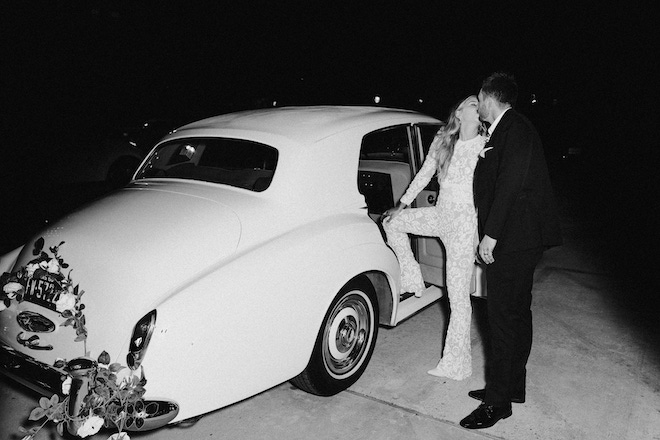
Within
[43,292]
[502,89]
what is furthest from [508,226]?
[43,292]

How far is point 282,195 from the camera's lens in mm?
2988

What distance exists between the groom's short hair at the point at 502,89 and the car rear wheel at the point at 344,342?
57.2 inches

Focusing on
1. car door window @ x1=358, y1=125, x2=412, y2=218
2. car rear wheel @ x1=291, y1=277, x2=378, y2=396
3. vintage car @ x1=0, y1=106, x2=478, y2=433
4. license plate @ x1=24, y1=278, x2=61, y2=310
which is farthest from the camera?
car door window @ x1=358, y1=125, x2=412, y2=218

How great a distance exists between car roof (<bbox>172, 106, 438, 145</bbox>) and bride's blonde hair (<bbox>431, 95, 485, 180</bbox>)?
512 mm

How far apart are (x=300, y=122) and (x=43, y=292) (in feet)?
6.27

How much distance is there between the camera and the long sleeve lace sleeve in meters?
3.41

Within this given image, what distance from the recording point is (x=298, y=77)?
3234 centimetres

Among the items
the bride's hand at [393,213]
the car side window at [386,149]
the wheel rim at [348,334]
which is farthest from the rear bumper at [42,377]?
the car side window at [386,149]

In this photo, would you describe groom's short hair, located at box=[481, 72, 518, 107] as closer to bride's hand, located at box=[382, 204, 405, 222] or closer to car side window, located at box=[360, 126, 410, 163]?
bride's hand, located at box=[382, 204, 405, 222]

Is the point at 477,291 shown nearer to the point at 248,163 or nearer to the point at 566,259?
the point at 248,163

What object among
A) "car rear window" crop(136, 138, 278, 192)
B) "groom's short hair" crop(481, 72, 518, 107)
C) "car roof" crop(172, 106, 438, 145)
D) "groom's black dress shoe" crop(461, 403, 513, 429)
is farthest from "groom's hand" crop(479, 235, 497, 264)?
"car rear window" crop(136, 138, 278, 192)

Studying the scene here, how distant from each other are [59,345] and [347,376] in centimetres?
182

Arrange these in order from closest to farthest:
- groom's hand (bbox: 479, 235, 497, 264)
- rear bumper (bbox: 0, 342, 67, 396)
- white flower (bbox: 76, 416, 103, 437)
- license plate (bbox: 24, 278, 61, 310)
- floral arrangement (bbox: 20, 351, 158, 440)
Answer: white flower (bbox: 76, 416, 103, 437)
floral arrangement (bbox: 20, 351, 158, 440)
rear bumper (bbox: 0, 342, 67, 396)
license plate (bbox: 24, 278, 61, 310)
groom's hand (bbox: 479, 235, 497, 264)

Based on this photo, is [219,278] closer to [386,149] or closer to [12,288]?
[12,288]
